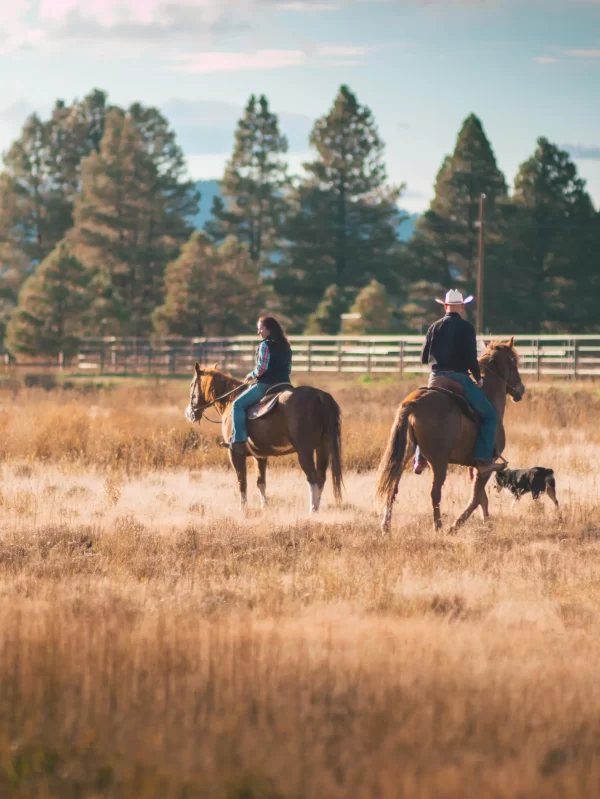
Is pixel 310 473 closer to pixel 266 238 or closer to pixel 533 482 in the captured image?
pixel 533 482

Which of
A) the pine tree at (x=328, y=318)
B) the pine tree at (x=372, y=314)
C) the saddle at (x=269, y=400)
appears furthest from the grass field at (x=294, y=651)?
the pine tree at (x=328, y=318)

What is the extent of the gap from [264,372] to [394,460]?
2.66m

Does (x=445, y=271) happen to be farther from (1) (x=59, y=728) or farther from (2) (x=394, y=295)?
(1) (x=59, y=728)

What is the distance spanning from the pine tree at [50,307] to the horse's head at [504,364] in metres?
46.0

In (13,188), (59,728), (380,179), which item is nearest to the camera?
(59,728)

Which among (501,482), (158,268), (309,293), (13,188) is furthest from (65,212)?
(501,482)

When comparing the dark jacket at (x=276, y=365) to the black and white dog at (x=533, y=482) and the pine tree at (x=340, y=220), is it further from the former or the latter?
the pine tree at (x=340, y=220)

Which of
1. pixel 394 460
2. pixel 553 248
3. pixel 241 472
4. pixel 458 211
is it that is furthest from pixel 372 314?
pixel 394 460

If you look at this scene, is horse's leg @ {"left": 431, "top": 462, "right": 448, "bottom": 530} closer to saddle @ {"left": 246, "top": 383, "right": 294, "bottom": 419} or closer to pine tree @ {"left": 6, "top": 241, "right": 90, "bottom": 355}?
saddle @ {"left": 246, "top": 383, "right": 294, "bottom": 419}

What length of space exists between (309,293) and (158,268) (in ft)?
31.1

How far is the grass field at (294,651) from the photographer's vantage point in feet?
15.4

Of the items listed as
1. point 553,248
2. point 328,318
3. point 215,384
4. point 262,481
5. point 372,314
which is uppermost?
point 553,248

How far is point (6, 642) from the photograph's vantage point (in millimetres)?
6324

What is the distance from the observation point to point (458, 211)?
71938 millimetres
